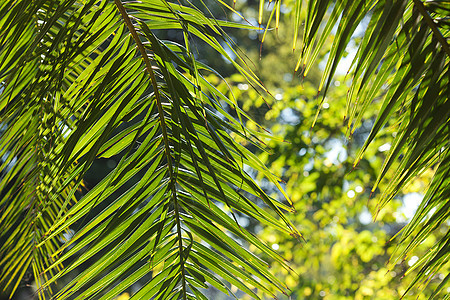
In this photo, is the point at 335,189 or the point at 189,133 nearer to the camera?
the point at 189,133

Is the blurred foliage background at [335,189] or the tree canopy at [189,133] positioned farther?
the blurred foliage background at [335,189]

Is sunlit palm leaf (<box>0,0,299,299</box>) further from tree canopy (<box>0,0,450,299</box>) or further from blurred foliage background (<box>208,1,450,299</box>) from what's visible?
blurred foliage background (<box>208,1,450,299</box>)

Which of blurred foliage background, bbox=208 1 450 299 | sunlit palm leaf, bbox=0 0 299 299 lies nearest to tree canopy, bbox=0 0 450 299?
sunlit palm leaf, bbox=0 0 299 299

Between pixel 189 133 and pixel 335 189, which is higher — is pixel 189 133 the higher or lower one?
the lower one

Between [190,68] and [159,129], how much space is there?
0.36 feet

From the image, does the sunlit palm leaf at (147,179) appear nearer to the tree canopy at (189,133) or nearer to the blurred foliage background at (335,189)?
the tree canopy at (189,133)

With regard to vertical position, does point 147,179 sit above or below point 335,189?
below

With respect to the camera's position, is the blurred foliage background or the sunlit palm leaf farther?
the blurred foliage background

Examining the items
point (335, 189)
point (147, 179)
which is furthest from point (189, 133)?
point (335, 189)

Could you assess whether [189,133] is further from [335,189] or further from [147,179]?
[335,189]

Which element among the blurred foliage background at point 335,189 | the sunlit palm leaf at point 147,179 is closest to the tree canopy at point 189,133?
the sunlit palm leaf at point 147,179

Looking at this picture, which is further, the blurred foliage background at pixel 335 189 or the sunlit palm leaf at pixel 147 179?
the blurred foliage background at pixel 335 189

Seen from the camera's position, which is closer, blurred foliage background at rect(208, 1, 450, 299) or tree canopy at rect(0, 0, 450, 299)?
tree canopy at rect(0, 0, 450, 299)

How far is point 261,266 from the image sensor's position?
56cm
